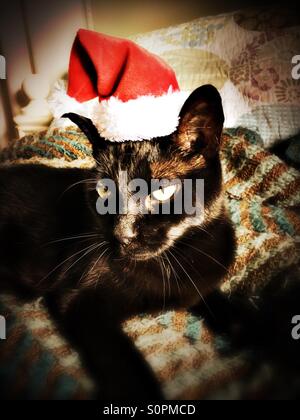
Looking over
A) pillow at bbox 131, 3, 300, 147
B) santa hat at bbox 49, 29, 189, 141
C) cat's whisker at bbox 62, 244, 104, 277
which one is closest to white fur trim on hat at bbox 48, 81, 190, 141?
santa hat at bbox 49, 29, 189, 141

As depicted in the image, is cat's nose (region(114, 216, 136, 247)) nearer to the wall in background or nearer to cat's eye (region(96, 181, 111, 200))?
cat's eye (region(96, 181, 111, 200))

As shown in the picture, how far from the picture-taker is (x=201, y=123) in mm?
521

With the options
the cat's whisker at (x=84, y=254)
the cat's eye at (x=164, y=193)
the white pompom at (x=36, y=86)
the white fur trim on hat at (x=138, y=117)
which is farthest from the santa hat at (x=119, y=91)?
the white pompom at (x=36, y=86)

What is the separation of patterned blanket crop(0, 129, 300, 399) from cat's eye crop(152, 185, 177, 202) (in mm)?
227

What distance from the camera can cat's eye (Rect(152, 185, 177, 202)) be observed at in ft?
1.66

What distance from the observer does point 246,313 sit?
0.54 metres

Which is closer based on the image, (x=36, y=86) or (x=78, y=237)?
(x=78, y=237)

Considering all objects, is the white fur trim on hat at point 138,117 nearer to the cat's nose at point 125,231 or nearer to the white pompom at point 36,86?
the cat's nose at point 125,231

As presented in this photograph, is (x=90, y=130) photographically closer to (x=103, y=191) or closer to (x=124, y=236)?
(x=103, y=191)

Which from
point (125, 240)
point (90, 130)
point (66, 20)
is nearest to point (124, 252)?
point (125, 240)

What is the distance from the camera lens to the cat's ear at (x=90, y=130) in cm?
54

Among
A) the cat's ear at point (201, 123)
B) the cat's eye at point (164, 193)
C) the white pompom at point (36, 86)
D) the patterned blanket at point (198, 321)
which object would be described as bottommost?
the patterned blanket at point (198, 321)

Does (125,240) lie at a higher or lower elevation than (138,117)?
lower

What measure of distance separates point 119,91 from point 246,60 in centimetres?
47
